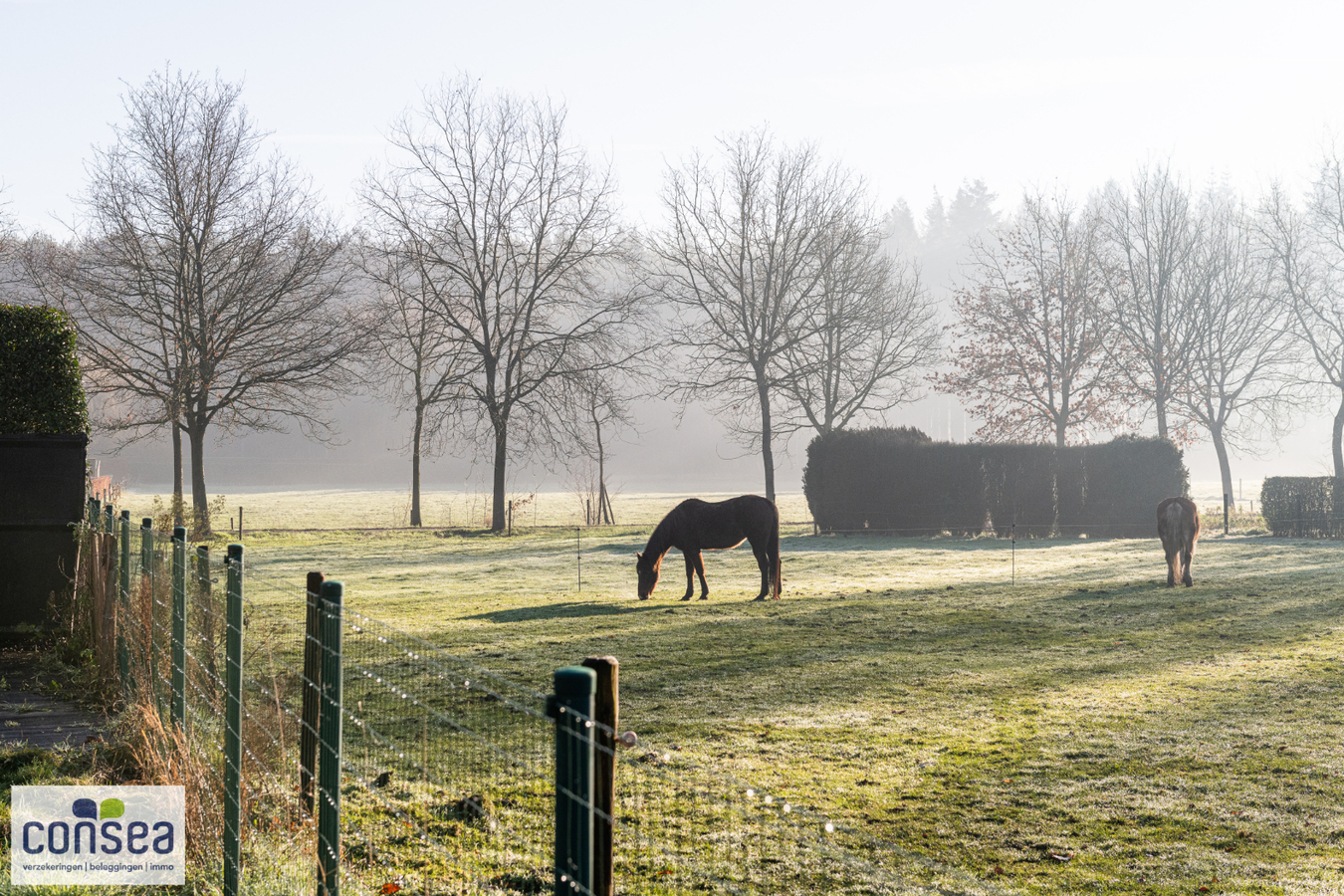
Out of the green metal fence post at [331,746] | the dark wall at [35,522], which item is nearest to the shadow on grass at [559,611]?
the dark wall at [35,522]

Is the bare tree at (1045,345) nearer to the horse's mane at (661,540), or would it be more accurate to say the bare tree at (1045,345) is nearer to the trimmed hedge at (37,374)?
the horse's mane at (661,540)

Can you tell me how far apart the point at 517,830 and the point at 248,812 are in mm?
1282

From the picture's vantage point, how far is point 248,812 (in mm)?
4781

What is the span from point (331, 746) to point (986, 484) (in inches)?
1117

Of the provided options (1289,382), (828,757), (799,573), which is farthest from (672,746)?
(1289,382)

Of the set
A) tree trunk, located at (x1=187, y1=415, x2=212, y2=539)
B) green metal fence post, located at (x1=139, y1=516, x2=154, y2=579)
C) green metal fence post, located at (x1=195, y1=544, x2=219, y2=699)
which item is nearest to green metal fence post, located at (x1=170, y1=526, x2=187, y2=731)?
green metal fence post, located at (x1=195, y1=544, x2=219, y2=699)

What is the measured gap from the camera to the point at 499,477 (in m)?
33.0

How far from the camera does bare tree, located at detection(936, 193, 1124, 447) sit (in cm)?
3731

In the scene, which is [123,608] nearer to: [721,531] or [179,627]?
[179,627]

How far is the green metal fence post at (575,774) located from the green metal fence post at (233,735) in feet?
7.93

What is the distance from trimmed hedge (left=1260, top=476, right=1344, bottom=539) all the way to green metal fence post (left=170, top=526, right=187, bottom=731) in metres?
28.3

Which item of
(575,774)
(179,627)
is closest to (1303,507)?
(179,627)

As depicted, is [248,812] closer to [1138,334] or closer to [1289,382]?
[1138,334]

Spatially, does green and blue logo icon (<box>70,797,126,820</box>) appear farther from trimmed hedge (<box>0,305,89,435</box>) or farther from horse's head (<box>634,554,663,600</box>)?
→ horse's head (<box>634,554,663,600</box>)
